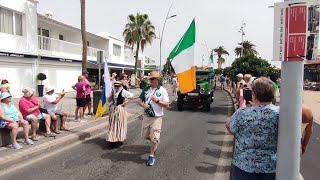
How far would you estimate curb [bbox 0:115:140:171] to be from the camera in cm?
605

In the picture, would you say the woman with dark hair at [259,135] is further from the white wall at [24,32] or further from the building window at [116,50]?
the building window at [116,50]

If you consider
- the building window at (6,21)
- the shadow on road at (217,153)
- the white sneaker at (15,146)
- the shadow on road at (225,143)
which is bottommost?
the shadow on road at (217,153)

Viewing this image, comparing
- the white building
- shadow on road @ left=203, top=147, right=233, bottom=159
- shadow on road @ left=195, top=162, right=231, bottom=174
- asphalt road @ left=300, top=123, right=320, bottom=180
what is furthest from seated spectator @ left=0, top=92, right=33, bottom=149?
the white building

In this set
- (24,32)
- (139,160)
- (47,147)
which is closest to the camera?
(139,160)

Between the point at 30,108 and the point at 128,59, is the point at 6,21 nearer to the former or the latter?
the point at 30,108

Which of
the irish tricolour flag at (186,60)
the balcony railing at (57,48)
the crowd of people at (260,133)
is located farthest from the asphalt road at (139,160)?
the balcony railing at (57,48)

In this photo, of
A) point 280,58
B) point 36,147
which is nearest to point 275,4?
point 280,58

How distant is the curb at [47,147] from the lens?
6.05 metres

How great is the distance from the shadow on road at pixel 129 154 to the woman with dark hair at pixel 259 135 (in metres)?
3.75

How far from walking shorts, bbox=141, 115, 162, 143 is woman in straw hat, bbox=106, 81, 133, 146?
1.17m

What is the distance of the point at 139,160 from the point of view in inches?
256

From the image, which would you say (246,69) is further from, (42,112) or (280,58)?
(280,58)

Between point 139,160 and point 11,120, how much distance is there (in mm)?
2938

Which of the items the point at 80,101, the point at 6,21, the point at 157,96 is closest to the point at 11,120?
the point at 157,96
